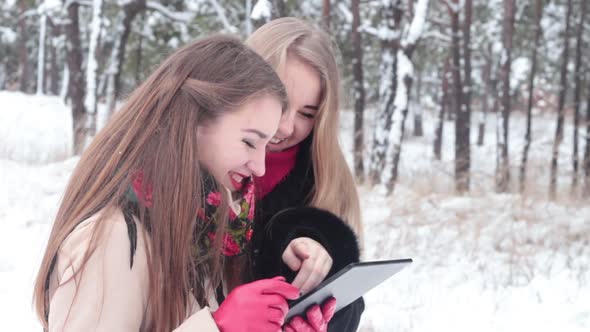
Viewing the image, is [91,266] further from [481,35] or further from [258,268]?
[481,35]

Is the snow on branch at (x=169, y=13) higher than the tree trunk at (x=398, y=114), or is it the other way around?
the snow on branch at (x=169, y=13)

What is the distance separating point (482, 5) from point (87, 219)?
66.7 feet

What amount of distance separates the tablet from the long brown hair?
0.28 metres

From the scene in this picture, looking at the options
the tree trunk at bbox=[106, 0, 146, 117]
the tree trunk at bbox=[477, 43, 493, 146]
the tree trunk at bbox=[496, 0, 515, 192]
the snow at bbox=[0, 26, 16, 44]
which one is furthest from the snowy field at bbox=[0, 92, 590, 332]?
the snow at bbox=[0, 26, 16, 44]

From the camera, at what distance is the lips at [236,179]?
1.80 metres

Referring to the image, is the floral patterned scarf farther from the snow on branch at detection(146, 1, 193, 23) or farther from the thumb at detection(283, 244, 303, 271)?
the snow on branch at detection(146, 1, 193, 23)

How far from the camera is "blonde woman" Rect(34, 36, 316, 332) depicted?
4.72 ft

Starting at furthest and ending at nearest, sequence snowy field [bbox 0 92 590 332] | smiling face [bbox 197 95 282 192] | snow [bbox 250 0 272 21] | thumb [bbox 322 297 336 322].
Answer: snow [bbox 250 0 272 21], snowy field [bbox 0 92 590 332], thumb [bbox 322 297 336 322], smiling face [bbox 197 95 282 192]

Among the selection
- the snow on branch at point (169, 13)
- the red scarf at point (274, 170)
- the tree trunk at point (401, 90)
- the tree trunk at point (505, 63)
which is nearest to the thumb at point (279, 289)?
the red scarf at point (274, 170)

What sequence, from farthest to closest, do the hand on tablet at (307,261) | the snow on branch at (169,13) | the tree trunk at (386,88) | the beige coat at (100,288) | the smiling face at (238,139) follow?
the snow on branch at (169,13) → the tree trunk at (386,88) → the hand on tablet at (307,261) → the smiling face at (238,139) → the beige coat at (100,288)

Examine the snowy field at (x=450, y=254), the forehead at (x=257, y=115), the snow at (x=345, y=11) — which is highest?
the snow at (x=345, y=11)

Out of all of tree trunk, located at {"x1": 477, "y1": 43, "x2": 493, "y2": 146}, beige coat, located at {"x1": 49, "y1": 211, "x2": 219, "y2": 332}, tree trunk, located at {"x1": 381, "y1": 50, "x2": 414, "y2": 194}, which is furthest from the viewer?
tree trunk, located at {"x1": 477, "y1": 43, "x2": 493, "y2": 146}

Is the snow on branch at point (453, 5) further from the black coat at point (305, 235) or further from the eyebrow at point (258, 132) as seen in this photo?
the eyebrow at point (258, 132)

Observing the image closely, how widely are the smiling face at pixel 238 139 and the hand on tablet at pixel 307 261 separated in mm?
405
